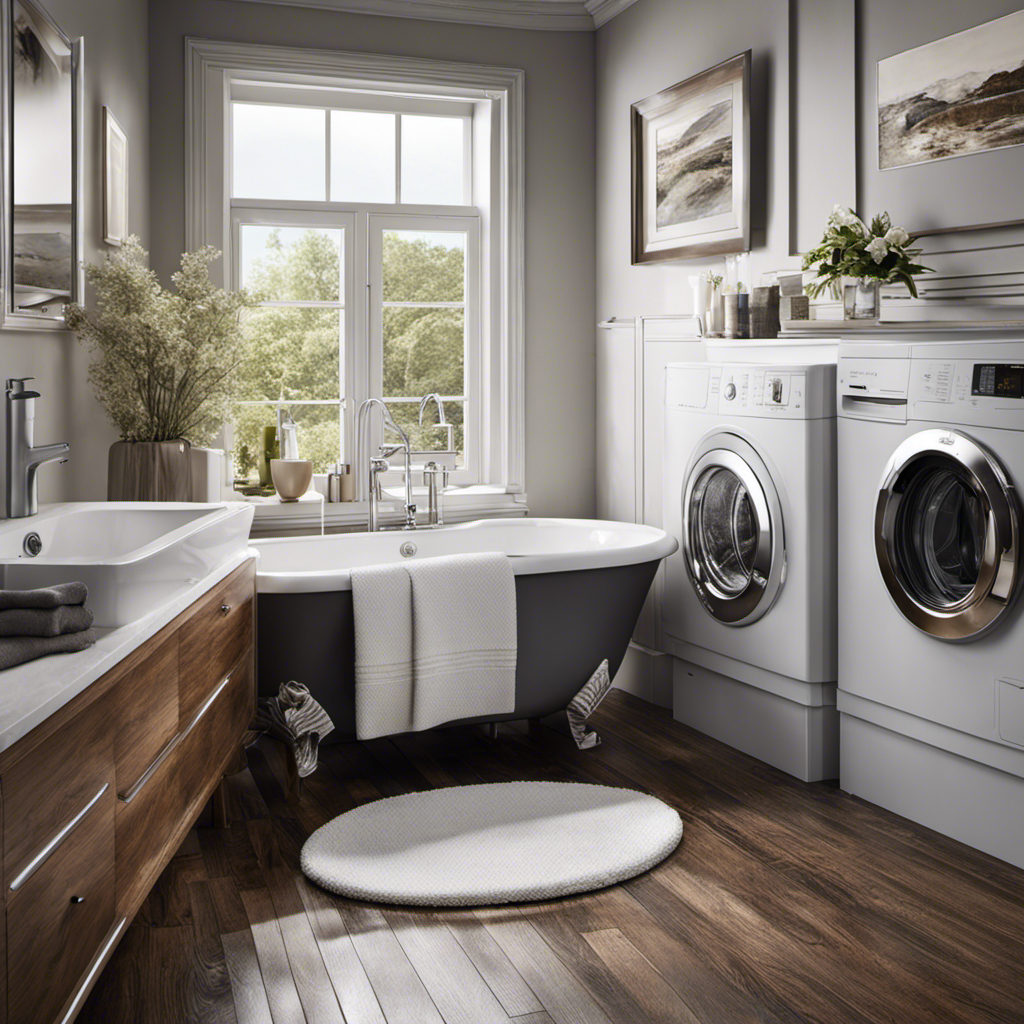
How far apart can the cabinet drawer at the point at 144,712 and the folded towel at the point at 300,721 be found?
95cm

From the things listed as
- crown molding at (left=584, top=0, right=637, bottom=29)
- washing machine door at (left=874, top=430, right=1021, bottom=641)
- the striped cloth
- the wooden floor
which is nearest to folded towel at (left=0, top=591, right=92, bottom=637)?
the wooden floor

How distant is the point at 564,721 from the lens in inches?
143

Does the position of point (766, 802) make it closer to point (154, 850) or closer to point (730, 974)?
point (730, 974)

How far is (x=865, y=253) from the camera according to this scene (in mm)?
2842

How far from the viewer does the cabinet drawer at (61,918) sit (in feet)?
4.20

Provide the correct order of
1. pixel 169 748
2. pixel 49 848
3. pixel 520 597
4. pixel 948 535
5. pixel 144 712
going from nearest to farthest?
pixel 49 848
pixel 144 712
pixel 169 748
pixel 948 535
pixel 520 597

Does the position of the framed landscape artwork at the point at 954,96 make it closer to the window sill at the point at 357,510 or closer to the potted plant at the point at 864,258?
the potted plant at the point at 864,258

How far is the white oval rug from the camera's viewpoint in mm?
2410

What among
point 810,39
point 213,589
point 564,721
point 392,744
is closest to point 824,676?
point 564,721

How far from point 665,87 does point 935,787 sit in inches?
107

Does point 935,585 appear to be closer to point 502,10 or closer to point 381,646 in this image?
point 381,646

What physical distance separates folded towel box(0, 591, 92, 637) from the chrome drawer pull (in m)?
0.25

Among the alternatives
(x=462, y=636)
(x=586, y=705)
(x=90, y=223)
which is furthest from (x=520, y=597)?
(x=90, y=223)

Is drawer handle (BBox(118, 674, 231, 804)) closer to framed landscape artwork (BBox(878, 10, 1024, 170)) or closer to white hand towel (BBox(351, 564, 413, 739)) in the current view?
white hand towel (BBox(351, 564, 413, 739))
